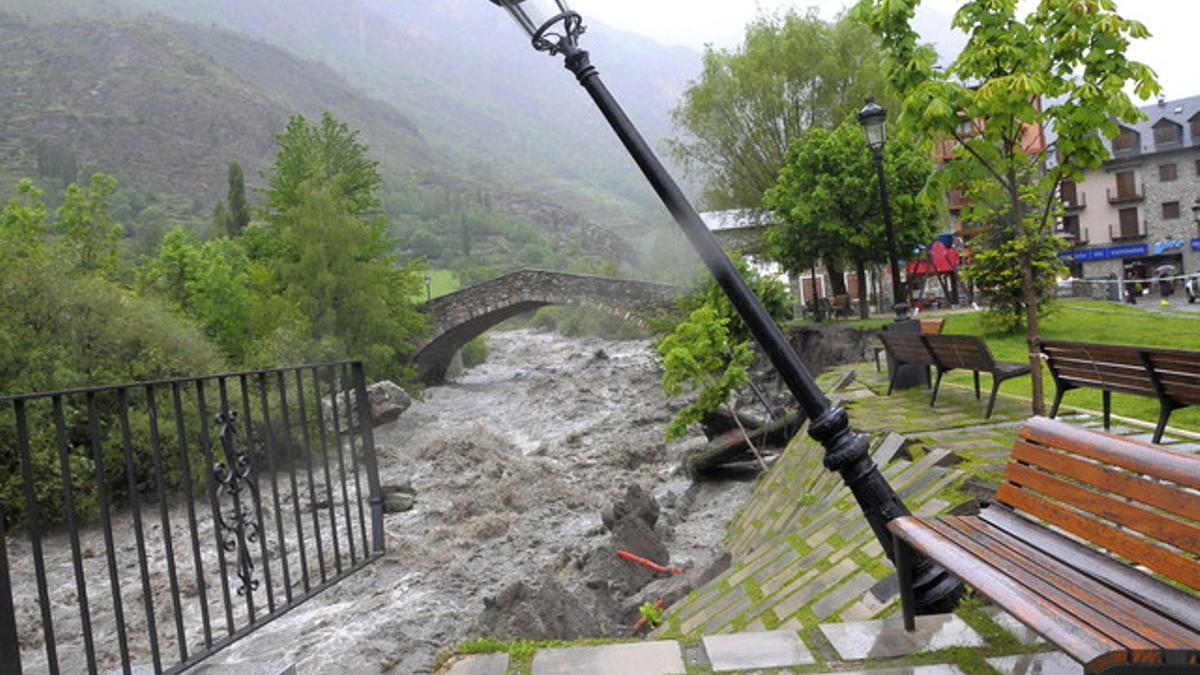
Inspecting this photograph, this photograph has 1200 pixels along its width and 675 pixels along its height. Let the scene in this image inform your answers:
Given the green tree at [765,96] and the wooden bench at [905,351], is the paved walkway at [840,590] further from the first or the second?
the green tree at [765,96]

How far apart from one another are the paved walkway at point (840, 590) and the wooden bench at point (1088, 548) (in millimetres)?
271

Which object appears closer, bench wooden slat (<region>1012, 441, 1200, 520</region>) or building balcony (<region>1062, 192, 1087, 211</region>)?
bench wooden slat (<region>1012, 441, 1200, 520</region>)

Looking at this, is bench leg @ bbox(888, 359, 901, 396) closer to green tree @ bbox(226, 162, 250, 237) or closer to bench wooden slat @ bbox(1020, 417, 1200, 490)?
bench wooden slat @ bbox(1020, 417, 1200, 490)

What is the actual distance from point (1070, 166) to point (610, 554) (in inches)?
211

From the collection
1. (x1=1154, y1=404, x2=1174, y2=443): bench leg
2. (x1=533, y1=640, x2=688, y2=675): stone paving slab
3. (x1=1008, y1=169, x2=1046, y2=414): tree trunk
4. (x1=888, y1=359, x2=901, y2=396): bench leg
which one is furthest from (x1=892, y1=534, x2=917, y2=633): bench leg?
(x1=888, y1=359, x2=901, y2=396): bench leg

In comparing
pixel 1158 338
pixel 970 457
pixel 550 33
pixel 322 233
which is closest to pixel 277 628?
pixel 970 457

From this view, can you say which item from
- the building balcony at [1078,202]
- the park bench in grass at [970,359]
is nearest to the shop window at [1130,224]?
the building balcony at [1078,202]

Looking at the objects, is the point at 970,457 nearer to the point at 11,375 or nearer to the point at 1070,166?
the point at 1070,166

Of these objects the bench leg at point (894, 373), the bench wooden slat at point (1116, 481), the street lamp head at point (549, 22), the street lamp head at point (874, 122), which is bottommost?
the bench leg at point (894, 373)

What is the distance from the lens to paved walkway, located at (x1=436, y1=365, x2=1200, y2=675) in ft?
9.58

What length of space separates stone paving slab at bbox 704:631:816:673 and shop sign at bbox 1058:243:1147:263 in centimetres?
4384

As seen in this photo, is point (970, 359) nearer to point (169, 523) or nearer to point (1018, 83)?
point (1018, 83)

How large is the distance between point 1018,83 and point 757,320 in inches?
159

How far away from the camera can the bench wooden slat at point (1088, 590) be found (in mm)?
2025
